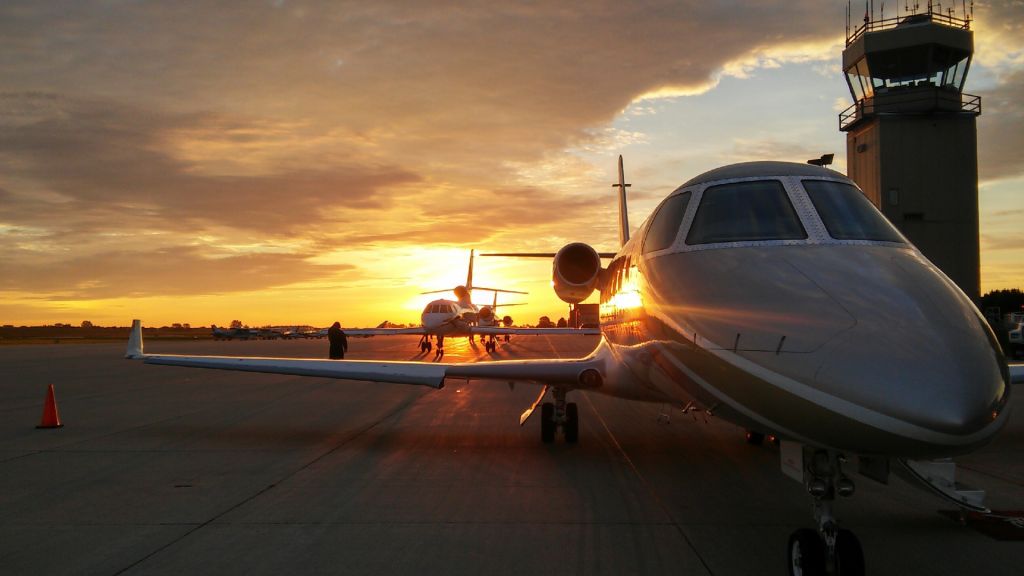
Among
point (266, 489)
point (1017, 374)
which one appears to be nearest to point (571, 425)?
point (266, 489)

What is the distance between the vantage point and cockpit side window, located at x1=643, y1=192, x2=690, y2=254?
6139 mm

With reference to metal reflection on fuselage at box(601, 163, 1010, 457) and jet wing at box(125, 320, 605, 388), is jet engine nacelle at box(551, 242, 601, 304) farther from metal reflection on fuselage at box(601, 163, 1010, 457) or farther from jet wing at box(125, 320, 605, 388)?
metal reflection on fuselage at box(601, 163, 1010, 457)

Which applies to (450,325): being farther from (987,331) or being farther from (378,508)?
(987,331)

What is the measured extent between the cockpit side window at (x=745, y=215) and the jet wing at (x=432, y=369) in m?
3.46

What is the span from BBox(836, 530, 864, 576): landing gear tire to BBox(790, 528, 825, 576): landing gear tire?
87 millimetres

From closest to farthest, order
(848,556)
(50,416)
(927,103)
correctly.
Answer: (848,556) < (50,416) < (927,103)

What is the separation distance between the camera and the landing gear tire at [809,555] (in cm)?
428

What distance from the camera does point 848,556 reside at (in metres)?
4.20

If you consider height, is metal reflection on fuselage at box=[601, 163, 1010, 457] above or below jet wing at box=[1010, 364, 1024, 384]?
above

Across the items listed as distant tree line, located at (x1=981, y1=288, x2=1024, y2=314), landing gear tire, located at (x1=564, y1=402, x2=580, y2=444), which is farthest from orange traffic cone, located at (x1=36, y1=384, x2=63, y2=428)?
Result: distant tree line, located at (x1=981, y1=288, x2=1024, y2=314)

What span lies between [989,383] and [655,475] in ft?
15.9

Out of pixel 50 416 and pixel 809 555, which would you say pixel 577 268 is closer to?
pixel 809 555

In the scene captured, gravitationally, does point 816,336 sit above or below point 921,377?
above

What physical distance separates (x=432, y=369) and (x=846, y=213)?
609 centimetres
